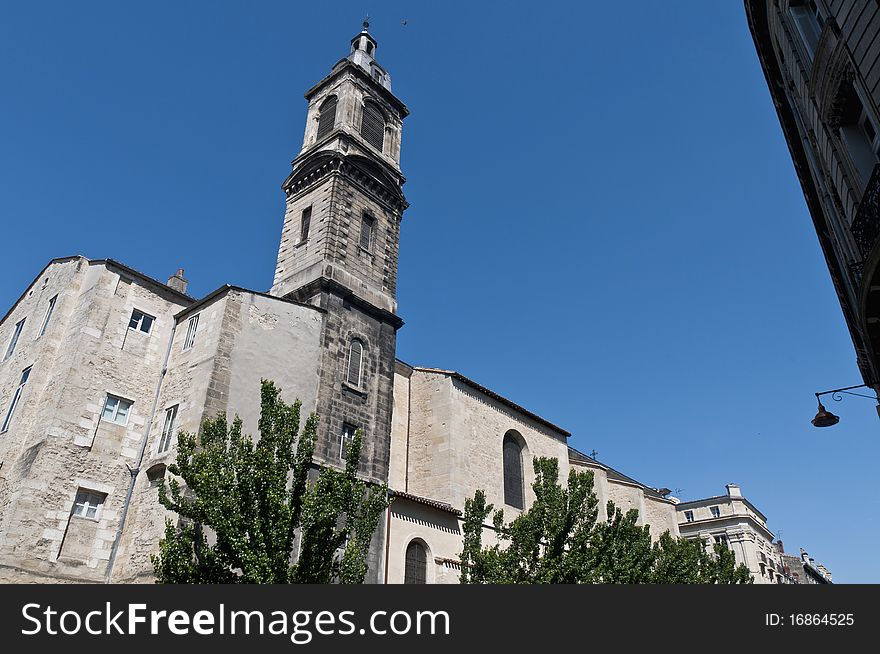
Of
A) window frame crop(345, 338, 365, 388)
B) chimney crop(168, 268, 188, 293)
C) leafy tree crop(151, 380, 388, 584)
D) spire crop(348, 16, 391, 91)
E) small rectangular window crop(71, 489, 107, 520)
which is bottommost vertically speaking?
leafy tree crop(151, 380, 388, 584)

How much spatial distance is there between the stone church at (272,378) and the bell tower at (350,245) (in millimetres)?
65

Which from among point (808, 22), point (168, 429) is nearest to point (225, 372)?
point (168, 429)

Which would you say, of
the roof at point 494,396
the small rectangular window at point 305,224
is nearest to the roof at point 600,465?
the roof at point 494,396

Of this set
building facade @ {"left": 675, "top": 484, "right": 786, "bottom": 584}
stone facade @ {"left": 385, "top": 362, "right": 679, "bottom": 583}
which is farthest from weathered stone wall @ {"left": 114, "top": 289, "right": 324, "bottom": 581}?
building facade @ {"left": 675, "top": 484, "right": 786, "bottom": 584}

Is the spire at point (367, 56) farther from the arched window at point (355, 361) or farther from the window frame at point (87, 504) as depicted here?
the window frame at point (87, 504)

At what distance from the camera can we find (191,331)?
19484 mm

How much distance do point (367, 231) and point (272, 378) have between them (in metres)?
8.02

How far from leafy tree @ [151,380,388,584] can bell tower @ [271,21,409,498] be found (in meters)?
5.81

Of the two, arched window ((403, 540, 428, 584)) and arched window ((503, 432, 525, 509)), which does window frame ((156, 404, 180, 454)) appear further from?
arched window ((503, 432, 525, 509))

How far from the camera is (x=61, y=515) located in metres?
16.3

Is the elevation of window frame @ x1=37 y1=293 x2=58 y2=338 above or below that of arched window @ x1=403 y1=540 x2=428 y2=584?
above

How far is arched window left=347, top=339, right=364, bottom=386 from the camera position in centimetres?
2103

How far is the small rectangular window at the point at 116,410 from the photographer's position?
59.8 feet

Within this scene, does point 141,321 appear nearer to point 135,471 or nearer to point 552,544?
point 135,471
